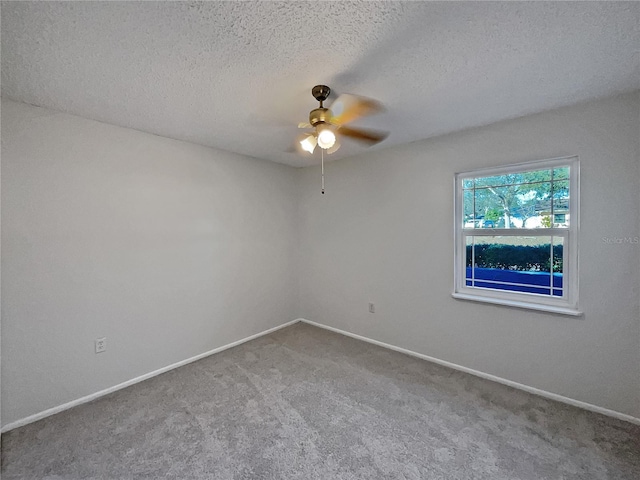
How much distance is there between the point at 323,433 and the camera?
1.90 meters

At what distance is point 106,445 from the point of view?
180cm

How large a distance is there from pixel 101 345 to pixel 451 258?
11.0ft

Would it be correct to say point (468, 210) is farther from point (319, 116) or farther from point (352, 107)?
point (319, 116)

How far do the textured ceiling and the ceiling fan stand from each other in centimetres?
10

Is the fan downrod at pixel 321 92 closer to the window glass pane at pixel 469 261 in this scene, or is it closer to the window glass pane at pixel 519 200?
the window glass pane at pixel 519 200

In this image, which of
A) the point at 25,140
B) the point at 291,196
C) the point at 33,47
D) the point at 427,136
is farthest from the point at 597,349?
the point at 25,140

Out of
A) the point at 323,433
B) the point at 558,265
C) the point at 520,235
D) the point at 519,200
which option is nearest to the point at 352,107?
the point at 519,200

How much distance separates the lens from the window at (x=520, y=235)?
7.44ft

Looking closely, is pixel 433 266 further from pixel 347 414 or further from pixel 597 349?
pixel 347 414

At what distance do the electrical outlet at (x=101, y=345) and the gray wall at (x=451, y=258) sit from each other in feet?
7.88

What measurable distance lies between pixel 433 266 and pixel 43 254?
135 inches

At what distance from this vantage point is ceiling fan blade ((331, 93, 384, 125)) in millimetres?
2021

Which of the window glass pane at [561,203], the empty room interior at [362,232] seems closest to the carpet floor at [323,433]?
the empty room interior at [362,232]

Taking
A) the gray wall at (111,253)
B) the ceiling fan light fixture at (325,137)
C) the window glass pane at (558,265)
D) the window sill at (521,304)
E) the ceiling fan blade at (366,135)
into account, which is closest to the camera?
the ceiling fan light fixture at (325,137)
